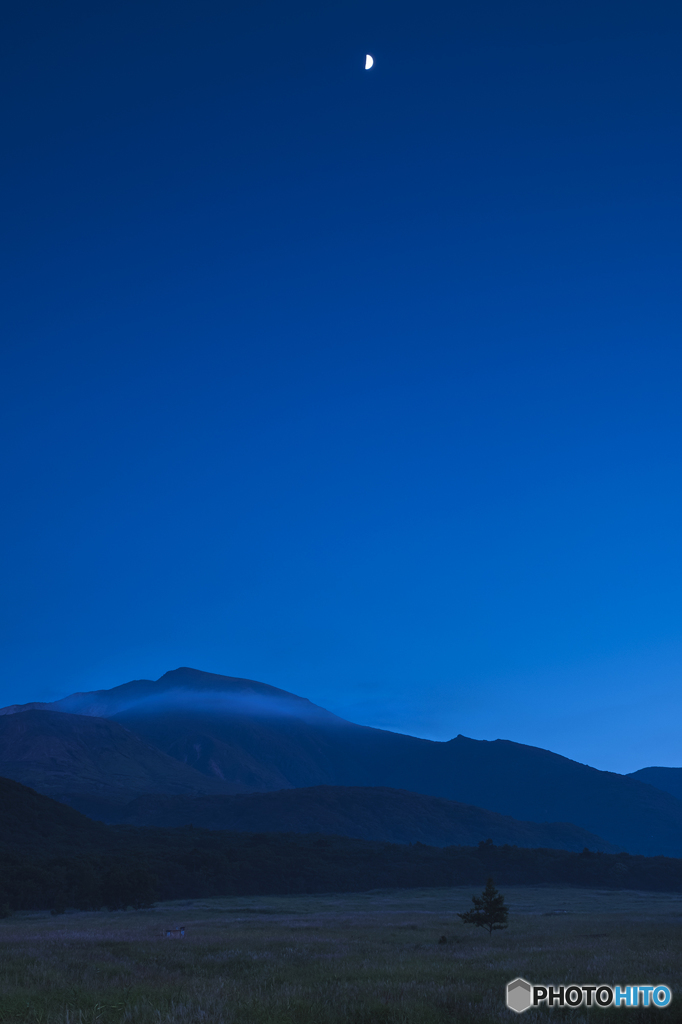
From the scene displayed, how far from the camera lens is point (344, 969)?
1794cm

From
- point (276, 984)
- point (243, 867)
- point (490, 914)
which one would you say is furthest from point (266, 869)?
point (276, 984)

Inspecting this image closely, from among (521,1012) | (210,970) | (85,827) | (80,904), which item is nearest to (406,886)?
(80,904)

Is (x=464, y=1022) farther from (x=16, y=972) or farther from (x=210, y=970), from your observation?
(x=16, y=972)

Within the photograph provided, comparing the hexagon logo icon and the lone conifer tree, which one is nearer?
the hexagon logo icon

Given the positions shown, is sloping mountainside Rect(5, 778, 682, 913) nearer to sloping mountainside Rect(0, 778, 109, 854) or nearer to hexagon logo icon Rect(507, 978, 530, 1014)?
sloping mountainside Rect(0, 778, 109, 854)

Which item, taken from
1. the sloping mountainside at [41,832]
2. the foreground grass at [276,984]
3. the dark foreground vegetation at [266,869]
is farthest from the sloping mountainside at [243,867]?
the foreground grass at [276,984]

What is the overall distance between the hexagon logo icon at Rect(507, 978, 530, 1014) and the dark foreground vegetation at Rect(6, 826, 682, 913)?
92.6 metres

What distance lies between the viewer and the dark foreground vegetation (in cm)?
9675

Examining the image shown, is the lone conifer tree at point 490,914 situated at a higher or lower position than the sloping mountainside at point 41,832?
higher

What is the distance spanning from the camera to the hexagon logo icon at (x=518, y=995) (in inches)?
440

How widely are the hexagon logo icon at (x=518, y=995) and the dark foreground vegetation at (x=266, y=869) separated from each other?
304ft

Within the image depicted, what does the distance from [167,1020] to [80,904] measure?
10153 cm

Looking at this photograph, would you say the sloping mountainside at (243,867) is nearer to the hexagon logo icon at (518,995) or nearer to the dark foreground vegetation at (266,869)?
the dark foreground vegetation at (266,869)

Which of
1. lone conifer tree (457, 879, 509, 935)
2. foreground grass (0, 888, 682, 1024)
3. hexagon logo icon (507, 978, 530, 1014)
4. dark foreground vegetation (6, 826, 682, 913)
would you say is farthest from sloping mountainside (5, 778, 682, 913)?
hexagon logo icon (507, 978, 530, 1014)
